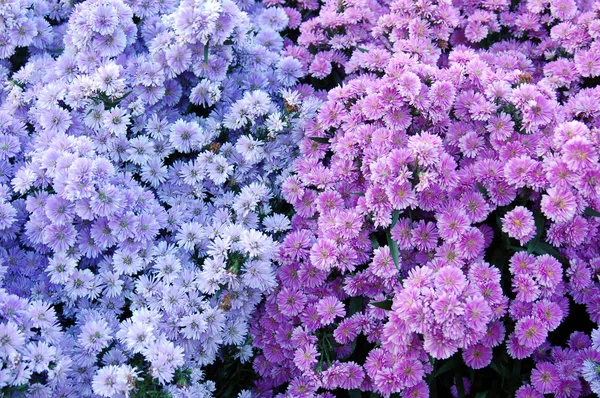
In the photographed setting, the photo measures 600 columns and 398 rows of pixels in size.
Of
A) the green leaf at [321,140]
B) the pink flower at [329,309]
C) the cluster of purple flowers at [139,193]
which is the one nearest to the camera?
the cluster of purple flowers at [139,193]

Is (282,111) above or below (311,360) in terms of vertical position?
above

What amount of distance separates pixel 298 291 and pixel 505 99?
110 centimetres

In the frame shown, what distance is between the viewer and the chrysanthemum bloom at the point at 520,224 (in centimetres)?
221

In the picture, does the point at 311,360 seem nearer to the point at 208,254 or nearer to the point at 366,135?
the point at 208,254

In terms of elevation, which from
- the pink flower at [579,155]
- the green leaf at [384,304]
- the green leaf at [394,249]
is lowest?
the green leaf at [384,304]

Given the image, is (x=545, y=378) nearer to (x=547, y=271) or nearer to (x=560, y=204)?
(x=547, y=271)

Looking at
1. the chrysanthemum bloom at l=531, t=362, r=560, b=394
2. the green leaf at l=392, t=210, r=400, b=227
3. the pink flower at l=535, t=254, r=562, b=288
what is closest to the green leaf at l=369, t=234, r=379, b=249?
the green leaf at l=392, t=210, r=400, b=227

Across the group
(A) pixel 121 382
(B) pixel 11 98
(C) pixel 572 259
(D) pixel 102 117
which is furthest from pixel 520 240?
(B) pixel 11 98

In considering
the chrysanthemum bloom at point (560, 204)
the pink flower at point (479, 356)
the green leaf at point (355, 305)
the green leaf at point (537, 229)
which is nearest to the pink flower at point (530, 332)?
the pink flower at point (479, 356)

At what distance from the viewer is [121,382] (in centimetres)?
217

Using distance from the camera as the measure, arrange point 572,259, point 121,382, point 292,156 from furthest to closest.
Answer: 1. point 292,156
2. point 572,259
3. point 121,382

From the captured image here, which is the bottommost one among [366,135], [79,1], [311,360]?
[311,360]

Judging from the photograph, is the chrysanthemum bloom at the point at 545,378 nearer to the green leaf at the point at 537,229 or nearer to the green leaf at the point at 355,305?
the green leaf at the point at 537,229

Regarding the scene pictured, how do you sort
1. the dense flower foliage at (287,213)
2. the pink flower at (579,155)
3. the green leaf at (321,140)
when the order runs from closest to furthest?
1. the pink flower at (579,155)
2. the dense flower foliage at (287,213)
3. the green leaf at (321,140)
